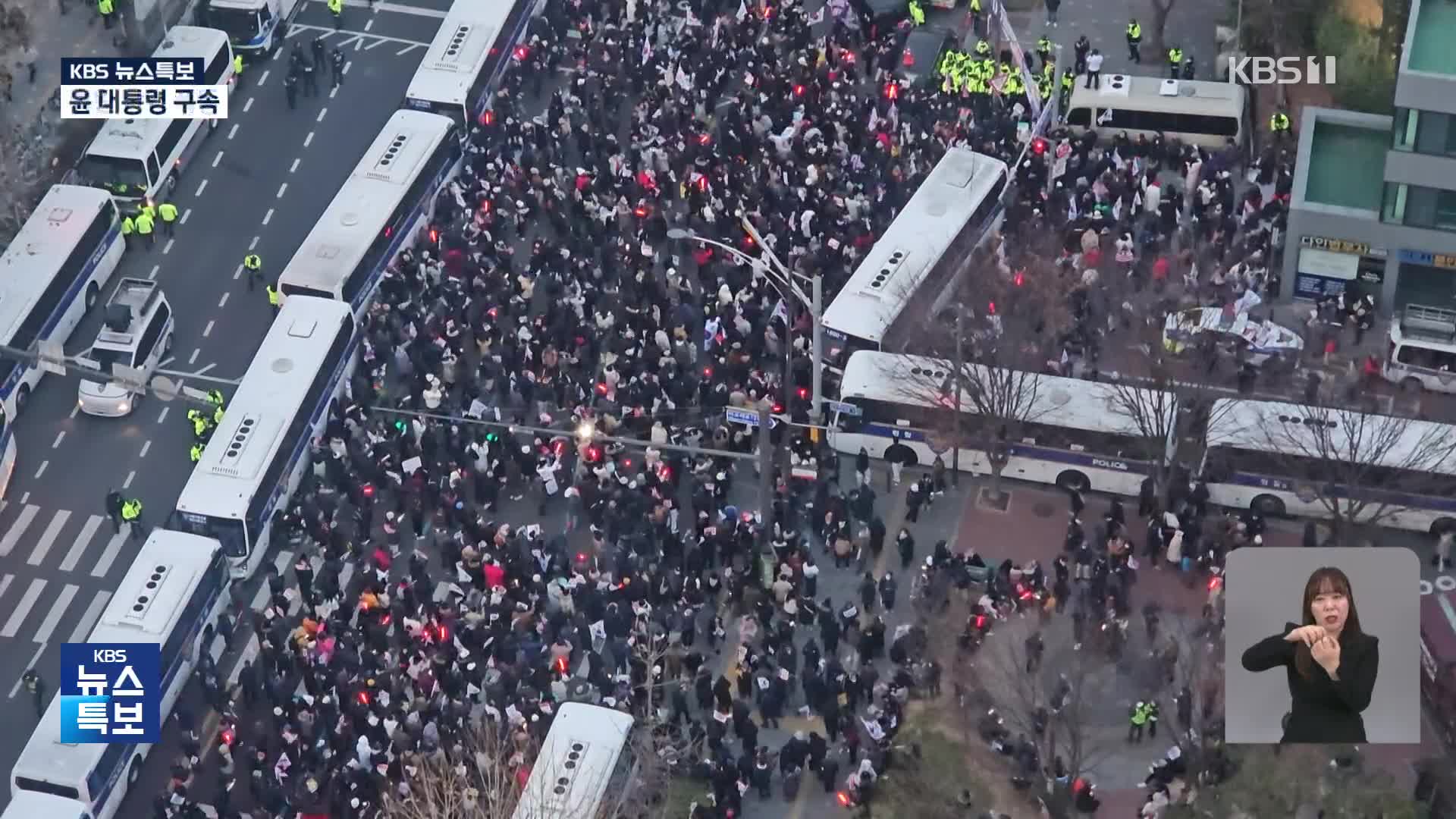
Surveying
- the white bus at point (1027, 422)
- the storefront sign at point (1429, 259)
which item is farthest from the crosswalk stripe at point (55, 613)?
the storefront sign at point (1429, 259)

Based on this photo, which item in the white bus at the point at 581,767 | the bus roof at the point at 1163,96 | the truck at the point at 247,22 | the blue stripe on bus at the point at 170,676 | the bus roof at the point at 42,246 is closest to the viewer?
the white bus at the point at 581,767

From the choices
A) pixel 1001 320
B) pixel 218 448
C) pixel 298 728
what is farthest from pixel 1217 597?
pixel 218 448

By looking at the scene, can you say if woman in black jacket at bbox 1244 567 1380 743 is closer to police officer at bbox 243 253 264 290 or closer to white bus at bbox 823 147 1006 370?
white bus at bbox 823 147 1006 370

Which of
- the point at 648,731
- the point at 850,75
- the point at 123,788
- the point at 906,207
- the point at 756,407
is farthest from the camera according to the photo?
the point at 850,75

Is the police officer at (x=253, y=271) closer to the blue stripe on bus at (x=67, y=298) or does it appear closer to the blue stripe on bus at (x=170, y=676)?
the blue stripe on bus at (x=67, y=298)

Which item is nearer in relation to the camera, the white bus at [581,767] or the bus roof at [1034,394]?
the white bus at [581,767]

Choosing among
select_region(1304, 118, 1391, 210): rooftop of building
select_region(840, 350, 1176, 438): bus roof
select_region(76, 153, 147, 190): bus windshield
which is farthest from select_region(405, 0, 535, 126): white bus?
select_region(1304, 118, 1391, 210): rooftop of building

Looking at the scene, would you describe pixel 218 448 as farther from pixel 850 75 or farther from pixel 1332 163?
pixel 1332 163
